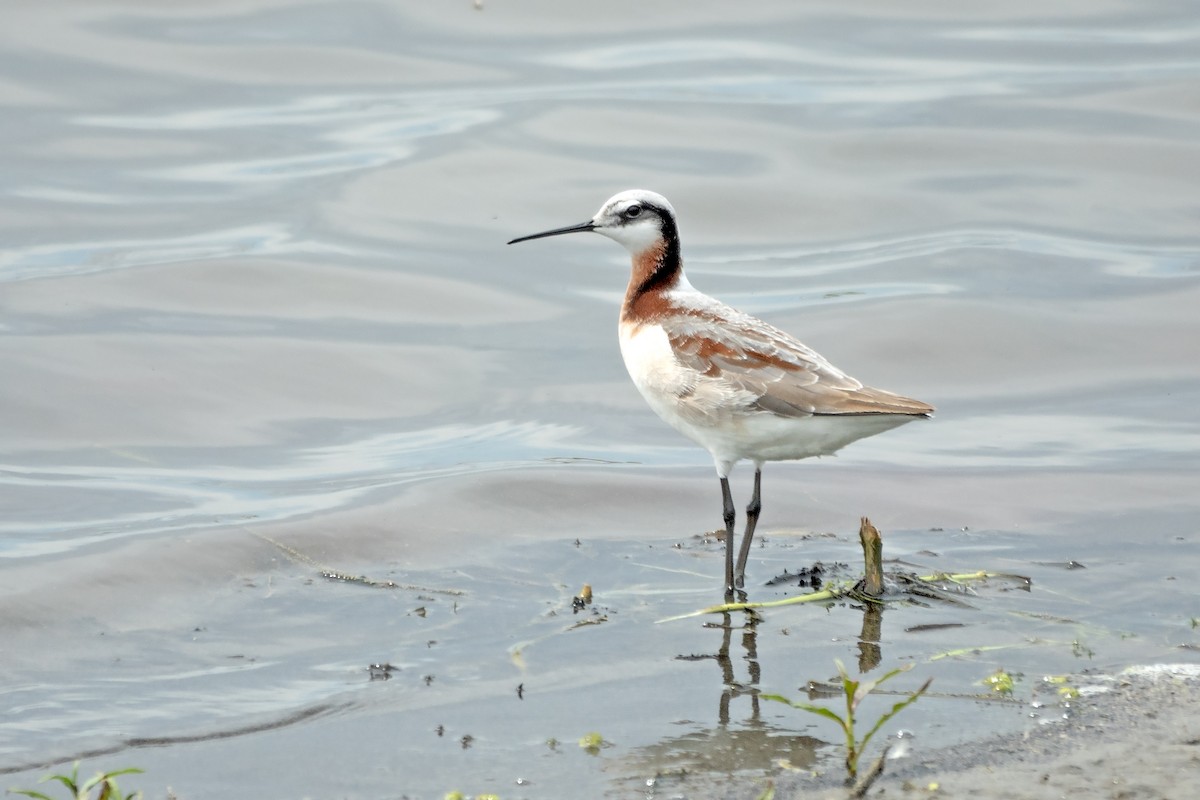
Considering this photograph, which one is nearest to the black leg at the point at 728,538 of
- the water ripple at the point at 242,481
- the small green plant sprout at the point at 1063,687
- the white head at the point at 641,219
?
the white head at the point at 641,219

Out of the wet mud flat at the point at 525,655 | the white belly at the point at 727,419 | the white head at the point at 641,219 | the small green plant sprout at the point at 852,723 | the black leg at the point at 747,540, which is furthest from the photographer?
the white head at the point at 641,219

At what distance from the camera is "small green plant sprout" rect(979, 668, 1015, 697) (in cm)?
634

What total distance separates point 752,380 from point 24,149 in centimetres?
1214

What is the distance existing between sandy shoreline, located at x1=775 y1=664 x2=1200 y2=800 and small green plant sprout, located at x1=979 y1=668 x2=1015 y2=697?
0.94 feet

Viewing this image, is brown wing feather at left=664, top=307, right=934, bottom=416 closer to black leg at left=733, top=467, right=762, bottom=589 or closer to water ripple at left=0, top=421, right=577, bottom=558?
black leg at left=733, top=467, right=762, bottom=589

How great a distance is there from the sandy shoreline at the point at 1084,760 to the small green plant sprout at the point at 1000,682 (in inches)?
11.3

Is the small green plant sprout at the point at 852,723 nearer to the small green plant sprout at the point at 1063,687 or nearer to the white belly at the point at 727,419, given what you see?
the small green plant sprout at the point at 1063,687

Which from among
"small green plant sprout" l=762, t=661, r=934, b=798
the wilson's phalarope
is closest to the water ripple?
the wilson's phalarope

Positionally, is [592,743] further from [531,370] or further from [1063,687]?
[531,370]

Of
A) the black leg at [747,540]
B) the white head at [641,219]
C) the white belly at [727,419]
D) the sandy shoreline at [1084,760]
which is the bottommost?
the sandy shoreline at [1084,760]

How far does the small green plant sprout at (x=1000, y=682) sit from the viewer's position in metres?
6.34

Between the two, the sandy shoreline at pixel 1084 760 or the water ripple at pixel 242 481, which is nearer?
the sandy shoreline at pixel 1084 760

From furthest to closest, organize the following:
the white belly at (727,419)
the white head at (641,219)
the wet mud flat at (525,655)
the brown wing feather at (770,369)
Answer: the white head at (641,219) → the white belly at (727,419) → the brown wing feather at (770,369) → the wet mud flat at (525,655)

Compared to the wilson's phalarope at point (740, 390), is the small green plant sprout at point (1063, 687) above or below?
below
